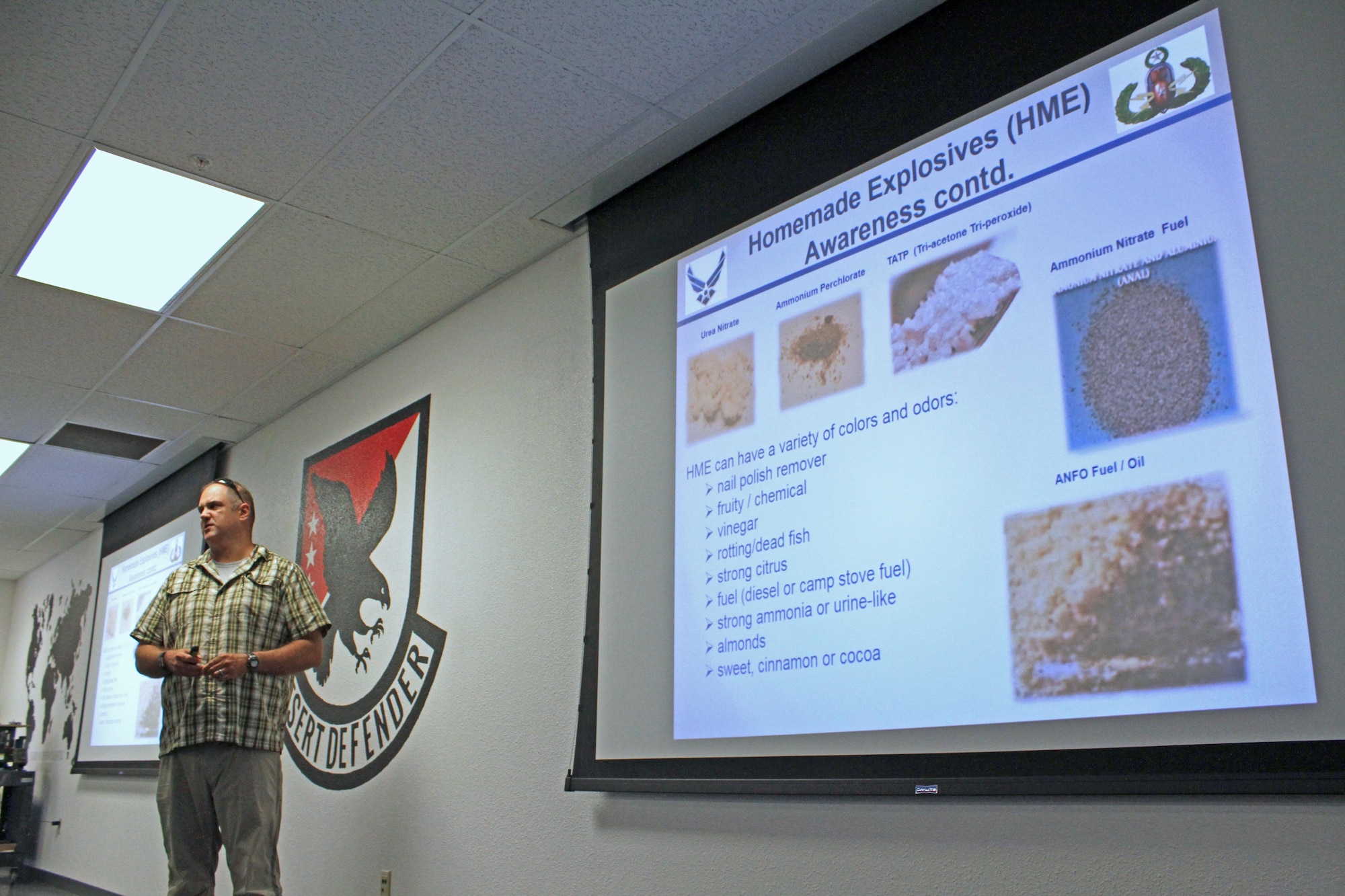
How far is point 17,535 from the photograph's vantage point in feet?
21.5

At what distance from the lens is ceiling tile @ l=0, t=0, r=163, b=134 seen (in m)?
2.11

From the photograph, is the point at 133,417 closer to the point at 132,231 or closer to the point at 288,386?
the point at 288,386

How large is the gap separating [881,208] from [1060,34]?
17.4 inches

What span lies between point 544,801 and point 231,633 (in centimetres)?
98

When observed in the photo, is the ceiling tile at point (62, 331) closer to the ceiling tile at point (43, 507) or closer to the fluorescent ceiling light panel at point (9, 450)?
the fluorescent ceiling light panel at point (9, 450)

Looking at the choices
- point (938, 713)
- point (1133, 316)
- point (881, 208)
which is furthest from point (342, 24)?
point (938, 713)

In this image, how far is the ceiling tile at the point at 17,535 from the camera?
632 centimetres

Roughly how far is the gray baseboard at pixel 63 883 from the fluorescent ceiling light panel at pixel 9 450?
219 centimetres

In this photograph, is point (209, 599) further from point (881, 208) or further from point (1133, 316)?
point (1133, 316)

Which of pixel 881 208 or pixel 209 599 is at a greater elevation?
pixel 881 208

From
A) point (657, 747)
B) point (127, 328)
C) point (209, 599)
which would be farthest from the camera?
point (127, 328)

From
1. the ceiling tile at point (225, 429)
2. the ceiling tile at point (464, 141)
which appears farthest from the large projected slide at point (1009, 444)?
the ceiling tile at point (225, 429)

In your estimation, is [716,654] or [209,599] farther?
[209,599]

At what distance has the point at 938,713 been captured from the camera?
1733 mm
